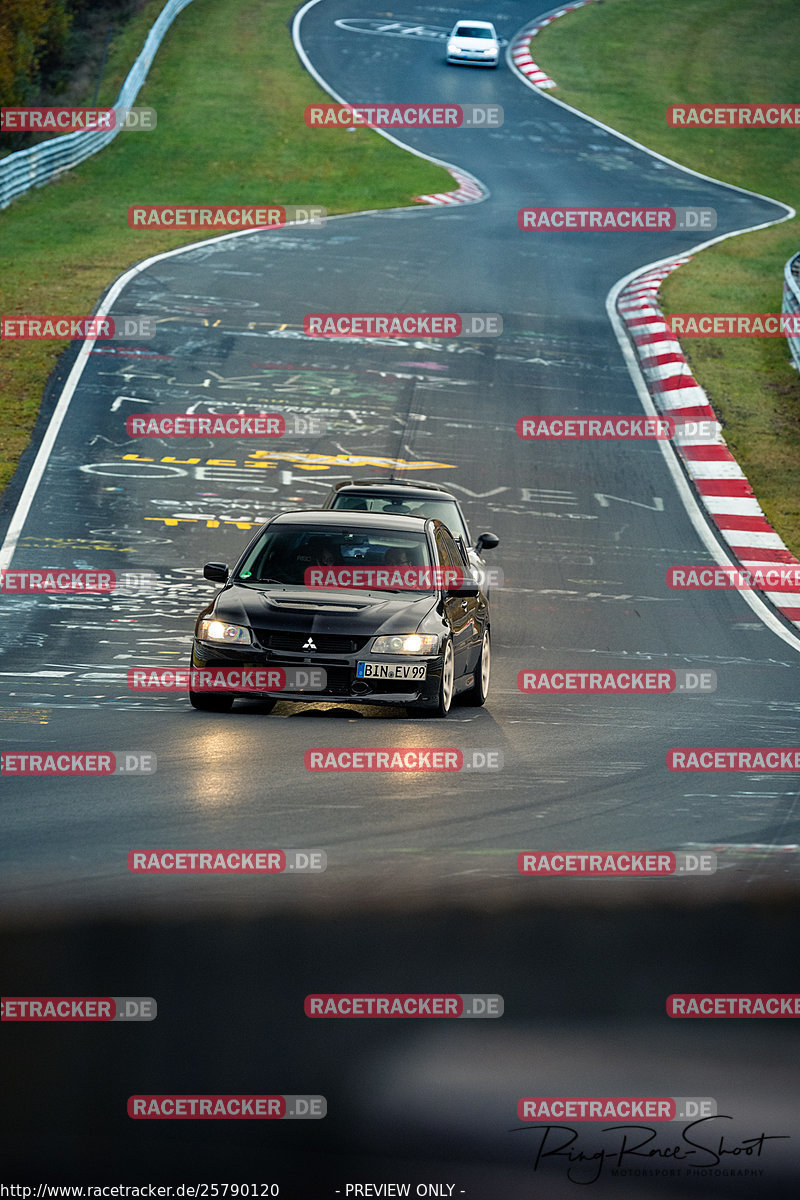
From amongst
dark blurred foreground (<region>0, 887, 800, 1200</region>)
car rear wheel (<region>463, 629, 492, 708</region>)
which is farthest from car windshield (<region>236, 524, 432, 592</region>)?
dark blurred foreground (<region>0, 887, 800, 1200</region>)

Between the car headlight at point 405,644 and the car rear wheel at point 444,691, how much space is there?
0.16 metres

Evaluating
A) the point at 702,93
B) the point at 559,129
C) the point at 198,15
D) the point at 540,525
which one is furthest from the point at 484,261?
the point at 198,15

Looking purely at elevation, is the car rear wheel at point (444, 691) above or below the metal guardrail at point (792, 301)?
above

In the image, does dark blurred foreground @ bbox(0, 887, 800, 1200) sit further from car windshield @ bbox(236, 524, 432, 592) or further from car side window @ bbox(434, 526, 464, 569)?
car side window @ bbox(434, 526, 464, 569)

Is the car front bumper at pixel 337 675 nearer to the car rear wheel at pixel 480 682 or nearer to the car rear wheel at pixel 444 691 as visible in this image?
the car rear wheel at pixel 444 691

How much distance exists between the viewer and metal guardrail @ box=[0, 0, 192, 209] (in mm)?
33916

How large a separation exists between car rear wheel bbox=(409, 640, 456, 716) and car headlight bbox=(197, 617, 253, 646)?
120 centimetres

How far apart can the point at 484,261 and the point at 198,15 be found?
29.4 meters

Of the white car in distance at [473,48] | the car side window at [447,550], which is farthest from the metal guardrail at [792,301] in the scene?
the white car in distance at [473,48]

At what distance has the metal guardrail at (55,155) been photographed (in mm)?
33916

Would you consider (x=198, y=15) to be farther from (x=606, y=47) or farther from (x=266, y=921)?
(x=266, y=921)

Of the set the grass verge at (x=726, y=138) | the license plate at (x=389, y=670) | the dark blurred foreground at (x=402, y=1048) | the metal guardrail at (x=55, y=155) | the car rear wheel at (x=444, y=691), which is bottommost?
the grass verge at (x=726, y=138)

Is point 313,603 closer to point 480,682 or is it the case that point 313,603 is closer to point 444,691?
point 444,691

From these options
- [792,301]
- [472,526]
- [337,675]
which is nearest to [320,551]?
[337,675]
